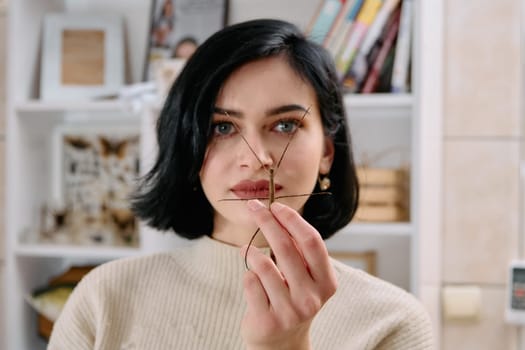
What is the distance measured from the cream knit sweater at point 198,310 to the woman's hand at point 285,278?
277mm

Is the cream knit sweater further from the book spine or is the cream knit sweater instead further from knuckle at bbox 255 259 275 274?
the book spine

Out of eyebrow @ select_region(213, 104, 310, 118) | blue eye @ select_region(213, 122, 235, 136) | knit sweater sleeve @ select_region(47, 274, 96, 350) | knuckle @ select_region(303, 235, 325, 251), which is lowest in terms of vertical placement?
knit sweater sleeve @ select_region(47, 274, 96, 350)

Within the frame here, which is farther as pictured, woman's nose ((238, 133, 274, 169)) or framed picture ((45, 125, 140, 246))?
framed picture ((45, 125, 140, 246))

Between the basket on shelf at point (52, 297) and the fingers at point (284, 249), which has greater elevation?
the fingers at point (284, 249)

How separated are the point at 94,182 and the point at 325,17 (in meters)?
0.79

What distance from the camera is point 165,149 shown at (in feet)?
2.92

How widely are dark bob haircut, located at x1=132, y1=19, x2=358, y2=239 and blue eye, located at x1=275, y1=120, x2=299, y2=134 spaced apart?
Answer: 0.07 metres

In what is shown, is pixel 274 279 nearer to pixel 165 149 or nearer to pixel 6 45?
pixel 165 149

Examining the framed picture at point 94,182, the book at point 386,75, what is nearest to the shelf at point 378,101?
the book at point 386,75

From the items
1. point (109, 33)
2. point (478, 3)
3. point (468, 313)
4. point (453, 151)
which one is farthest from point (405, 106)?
point (109, 33)

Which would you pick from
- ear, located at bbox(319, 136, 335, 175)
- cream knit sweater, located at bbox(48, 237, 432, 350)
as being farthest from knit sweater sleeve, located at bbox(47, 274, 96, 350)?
ear, located at bbox(319, 136, 335, 175)

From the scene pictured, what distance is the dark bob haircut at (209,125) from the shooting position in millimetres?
793

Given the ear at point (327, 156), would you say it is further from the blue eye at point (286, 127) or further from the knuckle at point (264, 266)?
the knuckle at point (264, 266)

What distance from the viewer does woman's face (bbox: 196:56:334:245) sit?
2.46ft
